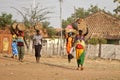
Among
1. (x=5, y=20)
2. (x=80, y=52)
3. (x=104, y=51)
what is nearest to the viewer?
(x=80, y=52)

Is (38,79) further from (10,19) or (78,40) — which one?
(10,19)

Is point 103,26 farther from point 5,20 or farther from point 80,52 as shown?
point 80,52

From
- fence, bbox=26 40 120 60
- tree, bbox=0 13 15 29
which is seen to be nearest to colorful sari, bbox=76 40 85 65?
fence, bbox=26 40 120 60

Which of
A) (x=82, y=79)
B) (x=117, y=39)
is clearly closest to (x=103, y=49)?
(x=117, y=39)

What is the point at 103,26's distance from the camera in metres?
46.2

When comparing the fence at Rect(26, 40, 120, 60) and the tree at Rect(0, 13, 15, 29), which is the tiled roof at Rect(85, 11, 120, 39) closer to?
the fence at Rect(26, 40, 120, 60)

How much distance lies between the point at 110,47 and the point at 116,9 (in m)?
4.81

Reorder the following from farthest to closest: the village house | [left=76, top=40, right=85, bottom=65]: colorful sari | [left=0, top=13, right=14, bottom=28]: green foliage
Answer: [left=0, top=13, right=14, bottom=28]: green foliage
the village house
[left=76, top=40, right=85, bottom=65]: colorful sari

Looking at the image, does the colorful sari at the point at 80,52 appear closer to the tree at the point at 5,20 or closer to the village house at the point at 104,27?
the village house at the point at 104,27

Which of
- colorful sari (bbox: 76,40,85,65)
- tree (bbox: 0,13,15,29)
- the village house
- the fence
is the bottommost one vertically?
the fence

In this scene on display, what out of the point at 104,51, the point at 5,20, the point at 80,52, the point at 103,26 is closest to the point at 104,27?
the point at 103,26

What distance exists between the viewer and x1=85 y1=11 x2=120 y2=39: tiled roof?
144 feet

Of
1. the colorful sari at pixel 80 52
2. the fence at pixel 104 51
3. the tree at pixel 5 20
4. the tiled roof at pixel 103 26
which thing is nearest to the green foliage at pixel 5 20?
the tree at pixel 5 20

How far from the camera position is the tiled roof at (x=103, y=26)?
144 ft
